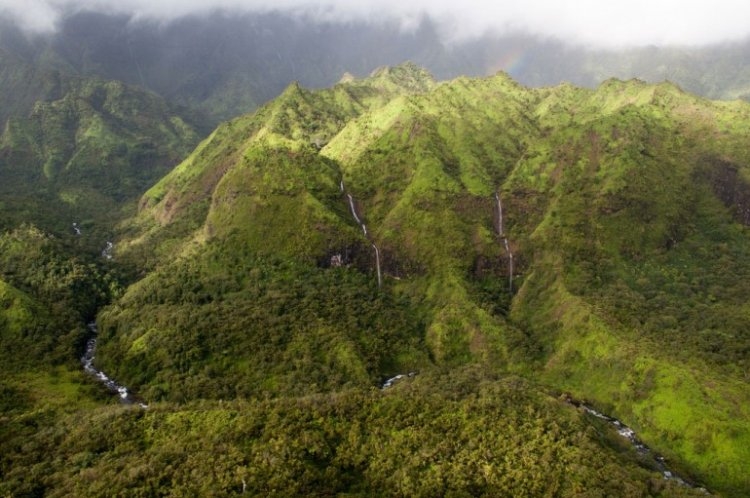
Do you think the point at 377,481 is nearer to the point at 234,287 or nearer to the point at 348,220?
the point at 234,287

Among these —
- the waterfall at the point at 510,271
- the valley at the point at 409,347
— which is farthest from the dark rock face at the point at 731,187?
the waterfall at the point at 510,271

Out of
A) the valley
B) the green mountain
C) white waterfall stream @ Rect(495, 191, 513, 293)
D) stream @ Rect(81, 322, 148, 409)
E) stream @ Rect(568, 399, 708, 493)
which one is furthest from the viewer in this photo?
white waterfall stream @ Rect(495, 191, 513, 293)

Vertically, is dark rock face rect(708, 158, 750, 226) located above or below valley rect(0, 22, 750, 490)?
above

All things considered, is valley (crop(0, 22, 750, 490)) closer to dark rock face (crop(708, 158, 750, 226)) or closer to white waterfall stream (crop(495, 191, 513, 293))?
dark rock face (crop(708, 158, 750, 226))

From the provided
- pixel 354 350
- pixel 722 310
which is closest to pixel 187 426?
pixel 354 350

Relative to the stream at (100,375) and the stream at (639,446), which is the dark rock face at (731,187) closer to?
the stream at (639,446)

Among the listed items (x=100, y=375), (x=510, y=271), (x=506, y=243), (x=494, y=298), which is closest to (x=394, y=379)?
(x=494, y=298)

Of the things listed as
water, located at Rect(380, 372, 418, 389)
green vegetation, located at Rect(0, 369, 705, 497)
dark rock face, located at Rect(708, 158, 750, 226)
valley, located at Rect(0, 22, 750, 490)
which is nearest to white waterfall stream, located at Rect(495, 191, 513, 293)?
valley, located at Rect(0, 22, 750, 490)
